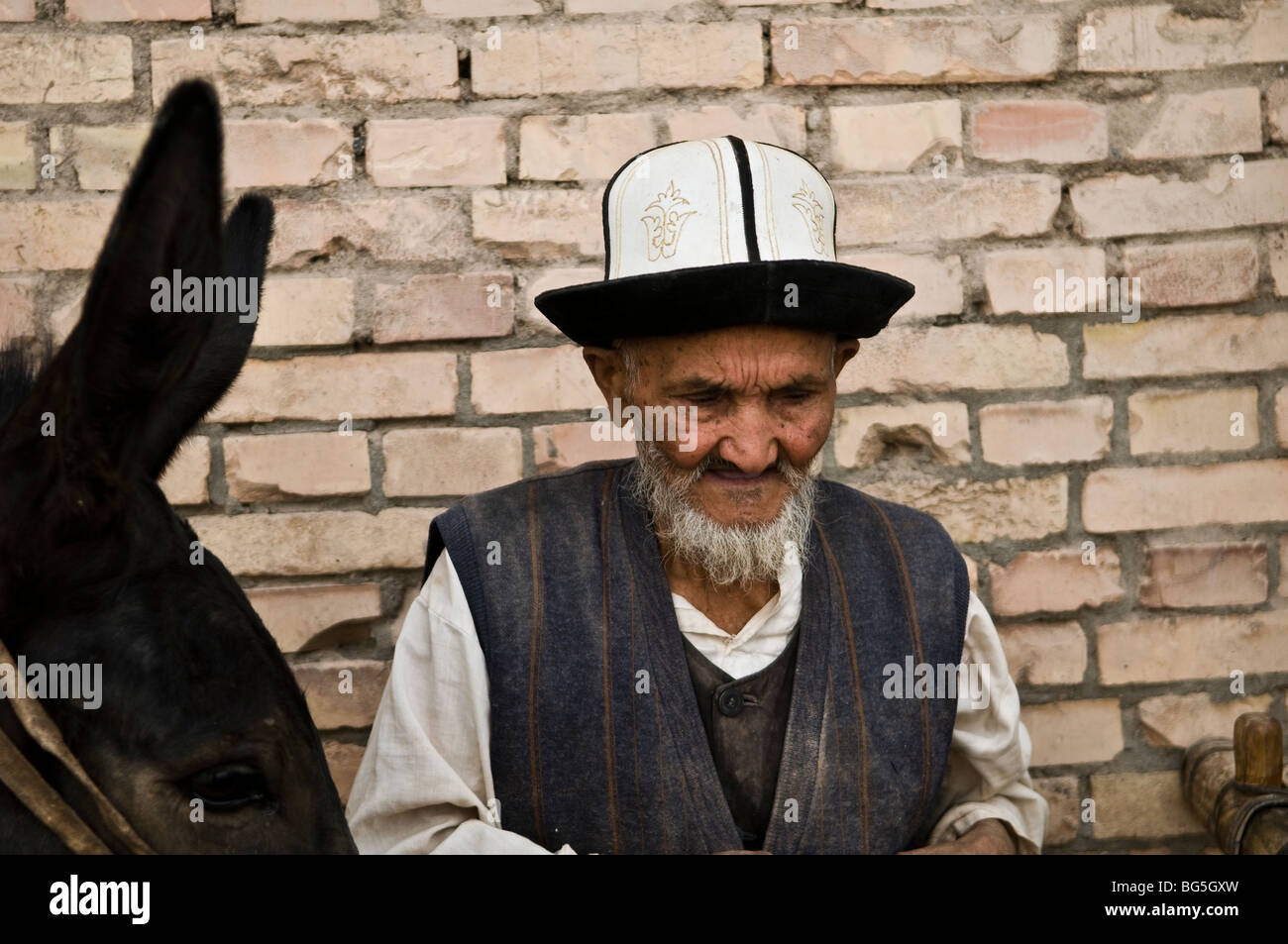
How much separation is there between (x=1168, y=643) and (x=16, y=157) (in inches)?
105

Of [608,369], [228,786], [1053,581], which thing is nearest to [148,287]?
[228,786]

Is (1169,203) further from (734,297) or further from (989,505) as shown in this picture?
(734,297)

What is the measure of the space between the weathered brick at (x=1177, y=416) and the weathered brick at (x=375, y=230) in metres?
1.52

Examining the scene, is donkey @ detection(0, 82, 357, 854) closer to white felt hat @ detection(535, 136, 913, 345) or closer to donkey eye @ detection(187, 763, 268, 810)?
donkey eye @ detection(187, 763, 268, 810)

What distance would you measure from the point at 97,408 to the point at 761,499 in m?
1.12

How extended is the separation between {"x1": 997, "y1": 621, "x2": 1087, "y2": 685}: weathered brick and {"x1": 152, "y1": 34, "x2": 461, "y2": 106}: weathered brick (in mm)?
1714

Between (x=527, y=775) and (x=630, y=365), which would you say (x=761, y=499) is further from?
(x=527, y=775)

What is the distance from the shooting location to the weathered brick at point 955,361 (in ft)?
8.41

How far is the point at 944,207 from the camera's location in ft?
8.39

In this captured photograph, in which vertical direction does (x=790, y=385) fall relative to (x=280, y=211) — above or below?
below

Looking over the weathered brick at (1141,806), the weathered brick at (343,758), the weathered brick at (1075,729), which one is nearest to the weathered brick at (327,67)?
the weathered brick at (343,758)

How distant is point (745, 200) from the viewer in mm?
1995

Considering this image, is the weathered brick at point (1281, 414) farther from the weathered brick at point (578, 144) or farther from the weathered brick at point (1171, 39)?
the weathered brick at point (578, 144)

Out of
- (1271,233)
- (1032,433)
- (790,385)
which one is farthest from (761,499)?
(1271,233)
